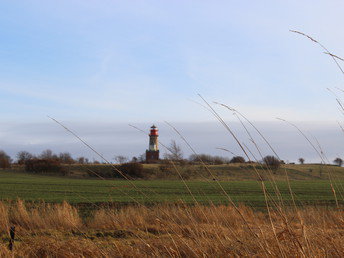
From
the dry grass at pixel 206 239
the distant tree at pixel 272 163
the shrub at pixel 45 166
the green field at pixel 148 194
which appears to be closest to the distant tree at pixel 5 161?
the shrub at pixel 45 166

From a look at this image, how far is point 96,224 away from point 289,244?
27.6ft

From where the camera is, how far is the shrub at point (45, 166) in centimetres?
6162

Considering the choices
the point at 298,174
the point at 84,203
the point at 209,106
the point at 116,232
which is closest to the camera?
the point at 209,106

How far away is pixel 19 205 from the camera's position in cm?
1145

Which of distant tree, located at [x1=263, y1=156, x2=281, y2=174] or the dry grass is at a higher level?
distant tree, located at [x1=263, y1=156, x2=281, y2=174]

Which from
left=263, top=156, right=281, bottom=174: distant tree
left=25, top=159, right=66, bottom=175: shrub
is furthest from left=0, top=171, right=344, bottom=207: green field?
left=25, top=159, right=66, bottom=175: shrub

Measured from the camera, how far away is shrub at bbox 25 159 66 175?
61.6m

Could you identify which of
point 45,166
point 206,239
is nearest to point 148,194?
point 206,239

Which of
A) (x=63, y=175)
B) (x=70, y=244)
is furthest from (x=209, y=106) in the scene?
(x=63, y=175)

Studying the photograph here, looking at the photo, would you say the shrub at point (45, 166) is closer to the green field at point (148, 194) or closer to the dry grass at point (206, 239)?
the green field at point (148, 194)

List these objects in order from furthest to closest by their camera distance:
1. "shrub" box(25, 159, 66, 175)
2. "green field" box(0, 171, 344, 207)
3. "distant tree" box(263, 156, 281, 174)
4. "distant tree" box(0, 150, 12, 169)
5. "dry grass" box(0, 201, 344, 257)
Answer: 1. "distant tree" box(0, 150, 12, 169)
2. "shrub" box(25, 159, 66, 175)
3. "green field" box(0, 171, 344, 207)
4. "distant tree" box(263, 156, 281, 174)
5. "dry grass" box(0, 201, 344, 257)

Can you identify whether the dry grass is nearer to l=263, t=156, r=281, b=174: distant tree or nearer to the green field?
l=263, t=156, r=281, b=174: distant tree

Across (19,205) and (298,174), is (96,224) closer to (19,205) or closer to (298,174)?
(19,205)

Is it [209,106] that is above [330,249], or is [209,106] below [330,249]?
above
